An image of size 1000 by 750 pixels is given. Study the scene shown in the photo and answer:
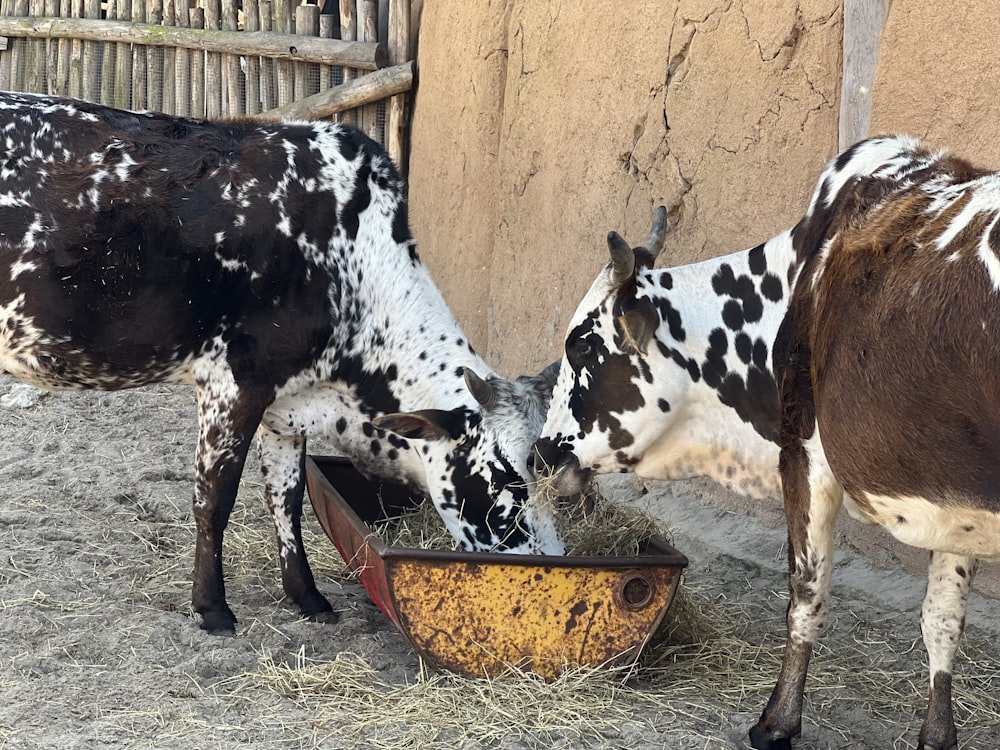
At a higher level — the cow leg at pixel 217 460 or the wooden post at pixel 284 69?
the wooden post at pixel 284 69

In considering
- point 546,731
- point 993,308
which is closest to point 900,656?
point 546,731

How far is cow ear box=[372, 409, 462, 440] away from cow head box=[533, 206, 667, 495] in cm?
42

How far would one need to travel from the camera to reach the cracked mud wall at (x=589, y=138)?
4.98 metres

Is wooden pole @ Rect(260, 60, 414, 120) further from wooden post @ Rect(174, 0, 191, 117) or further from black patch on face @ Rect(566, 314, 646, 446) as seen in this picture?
black patch on face @ Rect(566, 314, 646, 446)

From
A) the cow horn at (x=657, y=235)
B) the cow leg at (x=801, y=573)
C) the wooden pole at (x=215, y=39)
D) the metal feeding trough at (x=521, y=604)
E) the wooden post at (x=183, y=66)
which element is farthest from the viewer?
the wooden post at (x=183, y=66)

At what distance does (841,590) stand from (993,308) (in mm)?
2145

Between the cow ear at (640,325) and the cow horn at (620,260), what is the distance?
0.10 m

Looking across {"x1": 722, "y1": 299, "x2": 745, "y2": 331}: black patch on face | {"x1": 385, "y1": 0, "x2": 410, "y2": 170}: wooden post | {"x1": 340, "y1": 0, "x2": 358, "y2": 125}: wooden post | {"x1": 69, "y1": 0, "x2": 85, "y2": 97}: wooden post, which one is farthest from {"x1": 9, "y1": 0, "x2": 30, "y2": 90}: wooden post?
{"x1": 722, "y1": 299, "x2": 745, "y2": 331}: black patch on face

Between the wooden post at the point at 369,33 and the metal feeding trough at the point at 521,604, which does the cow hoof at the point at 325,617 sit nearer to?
the metal feeding trough at the point at 521,604

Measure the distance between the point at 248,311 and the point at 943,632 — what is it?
2582mm

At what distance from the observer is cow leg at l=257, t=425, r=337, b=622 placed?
177 inches

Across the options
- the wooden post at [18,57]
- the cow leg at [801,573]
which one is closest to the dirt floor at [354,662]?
the cow leg at [801,573]

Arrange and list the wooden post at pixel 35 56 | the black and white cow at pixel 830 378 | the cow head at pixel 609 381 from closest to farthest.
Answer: the black and white cow at pixel 830 378 → the cow head at pixel 609 381 → the wooden post at pixel 35 56

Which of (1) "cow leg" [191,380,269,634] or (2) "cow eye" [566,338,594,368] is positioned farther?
(1) "cow leg" [191,380,269,634]
